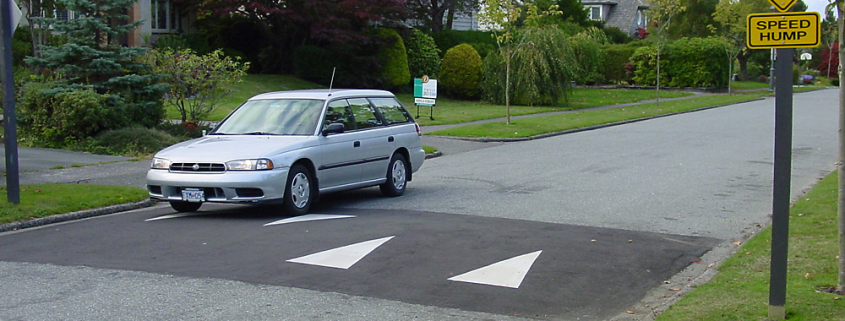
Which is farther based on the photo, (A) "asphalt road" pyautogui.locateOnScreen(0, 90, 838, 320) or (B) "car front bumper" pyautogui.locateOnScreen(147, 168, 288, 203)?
(B) "car front bumper" pyautogui.locateOnScreen(147, 168, 288, 203)

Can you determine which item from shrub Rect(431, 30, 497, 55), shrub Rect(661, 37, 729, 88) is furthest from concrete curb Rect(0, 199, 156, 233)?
shrub Rect(661, 37, 729, 88)

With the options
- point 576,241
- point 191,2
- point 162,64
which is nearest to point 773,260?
point 576,241

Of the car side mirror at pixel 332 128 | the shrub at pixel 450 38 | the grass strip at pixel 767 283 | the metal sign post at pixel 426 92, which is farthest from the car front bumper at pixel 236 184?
the shrub at pixel 450 38

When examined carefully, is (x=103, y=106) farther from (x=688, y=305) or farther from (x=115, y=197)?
(x=688, y=305)

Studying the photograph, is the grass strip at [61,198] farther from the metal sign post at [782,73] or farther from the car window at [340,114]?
the metal sign post at [782,73]

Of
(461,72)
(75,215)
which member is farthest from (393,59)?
(75,215)

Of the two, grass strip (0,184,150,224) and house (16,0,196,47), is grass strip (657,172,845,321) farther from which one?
house (16,0,196,47)

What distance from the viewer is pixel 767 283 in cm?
688

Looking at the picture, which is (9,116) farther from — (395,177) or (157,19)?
(157,19)

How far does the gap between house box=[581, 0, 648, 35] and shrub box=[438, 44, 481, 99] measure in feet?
146

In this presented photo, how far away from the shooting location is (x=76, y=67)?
18.2 m

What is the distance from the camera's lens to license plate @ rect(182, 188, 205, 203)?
400 inches

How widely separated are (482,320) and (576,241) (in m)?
3.06

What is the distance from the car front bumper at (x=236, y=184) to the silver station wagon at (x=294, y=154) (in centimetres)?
1
